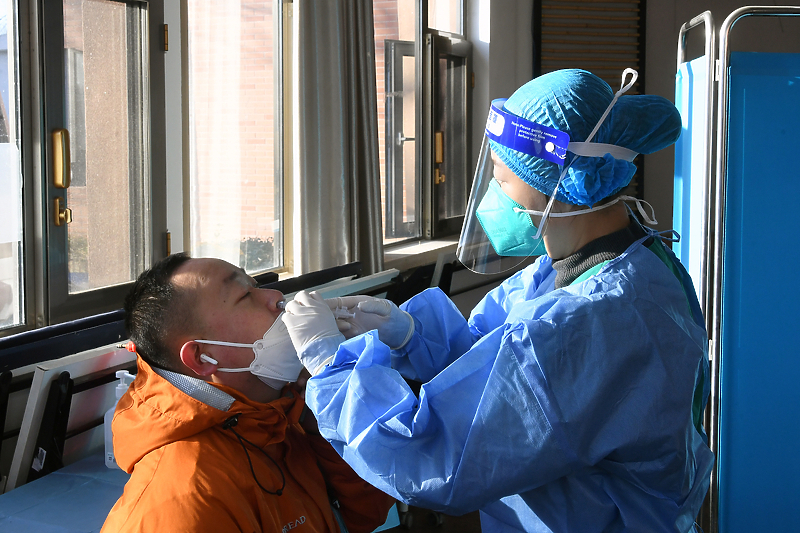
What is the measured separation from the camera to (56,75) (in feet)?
7.19

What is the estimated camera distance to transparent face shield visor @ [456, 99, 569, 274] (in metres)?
1.22

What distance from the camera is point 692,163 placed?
235 cm

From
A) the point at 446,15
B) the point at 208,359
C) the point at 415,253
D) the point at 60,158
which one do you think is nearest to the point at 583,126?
the point at 208,359

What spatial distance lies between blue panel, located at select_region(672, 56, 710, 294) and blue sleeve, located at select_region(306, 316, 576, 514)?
147 centimetres

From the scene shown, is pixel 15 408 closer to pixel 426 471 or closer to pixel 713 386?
pixel 426 471

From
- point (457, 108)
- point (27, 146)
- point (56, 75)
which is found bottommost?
point (27, 146)

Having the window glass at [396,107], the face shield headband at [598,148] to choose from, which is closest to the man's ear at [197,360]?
the face shield headband at [598,148]

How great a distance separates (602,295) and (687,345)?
16 cm

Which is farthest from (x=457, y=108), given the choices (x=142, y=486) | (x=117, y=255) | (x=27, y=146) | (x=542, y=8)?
(x=142, y=486)

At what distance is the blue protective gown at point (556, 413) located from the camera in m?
1.02

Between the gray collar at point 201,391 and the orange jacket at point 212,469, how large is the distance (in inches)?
0.7

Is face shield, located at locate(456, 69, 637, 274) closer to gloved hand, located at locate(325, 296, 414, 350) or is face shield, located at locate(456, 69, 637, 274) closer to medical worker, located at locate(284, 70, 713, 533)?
medical worker, located at locate(284, 70, 713, 533)

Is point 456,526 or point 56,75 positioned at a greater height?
point 56,75

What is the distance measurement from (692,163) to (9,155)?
219 cm
